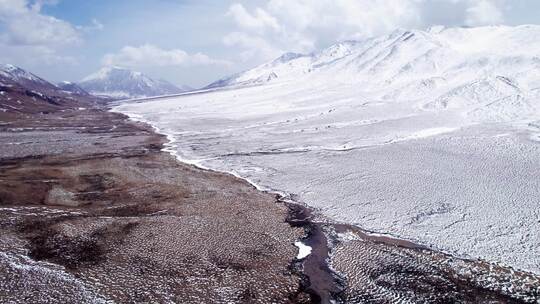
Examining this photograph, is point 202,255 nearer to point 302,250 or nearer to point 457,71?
point 302,250

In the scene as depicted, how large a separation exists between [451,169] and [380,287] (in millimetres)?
18936

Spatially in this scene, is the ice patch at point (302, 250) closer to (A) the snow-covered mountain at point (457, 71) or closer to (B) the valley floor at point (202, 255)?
(B) the valley floor at point (202, 255)

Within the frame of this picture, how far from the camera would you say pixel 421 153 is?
1544 inches

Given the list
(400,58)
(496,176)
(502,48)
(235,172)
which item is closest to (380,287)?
(496,176)

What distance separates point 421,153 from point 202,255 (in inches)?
1037

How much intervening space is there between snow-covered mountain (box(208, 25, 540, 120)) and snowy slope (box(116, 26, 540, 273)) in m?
0.44

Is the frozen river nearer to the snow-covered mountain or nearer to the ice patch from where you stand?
the ice patch

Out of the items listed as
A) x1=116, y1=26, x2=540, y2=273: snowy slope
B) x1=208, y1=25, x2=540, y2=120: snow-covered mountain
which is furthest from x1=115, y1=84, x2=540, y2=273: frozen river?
x1=208, y1=25, x2=540, y2=120: snow-covered mountain

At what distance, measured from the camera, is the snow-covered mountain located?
63.9m

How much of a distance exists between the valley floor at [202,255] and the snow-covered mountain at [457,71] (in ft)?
132

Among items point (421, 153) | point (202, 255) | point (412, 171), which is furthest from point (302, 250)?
point (421, 153)

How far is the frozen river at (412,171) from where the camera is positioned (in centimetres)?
2234

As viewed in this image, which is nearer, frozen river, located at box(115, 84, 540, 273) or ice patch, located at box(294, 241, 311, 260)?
ice patch, located at box(294, 241, 311, 260)

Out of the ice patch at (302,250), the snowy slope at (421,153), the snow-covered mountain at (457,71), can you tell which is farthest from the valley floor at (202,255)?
the snow-covered mountain at (457,71)
